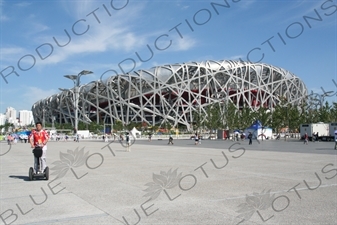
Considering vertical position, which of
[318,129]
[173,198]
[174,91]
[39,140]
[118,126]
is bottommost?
[318,129]

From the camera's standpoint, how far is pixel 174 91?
3588 inches

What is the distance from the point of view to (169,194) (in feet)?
25.6

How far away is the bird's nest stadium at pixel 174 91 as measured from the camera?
9100 cm

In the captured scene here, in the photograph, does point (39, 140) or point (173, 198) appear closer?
point (173, 198)

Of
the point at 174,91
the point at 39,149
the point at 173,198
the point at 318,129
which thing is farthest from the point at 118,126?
the point at 173,198

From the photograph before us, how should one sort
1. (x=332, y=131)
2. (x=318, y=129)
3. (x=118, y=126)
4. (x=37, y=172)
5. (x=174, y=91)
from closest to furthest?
(x=37, y=172)
(x=332, y=131)
(x=318, y=129)
(x=118, y=126)
(x=174, y=91)

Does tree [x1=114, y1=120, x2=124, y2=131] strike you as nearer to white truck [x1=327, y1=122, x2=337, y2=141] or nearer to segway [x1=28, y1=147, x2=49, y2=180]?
white truck [x1=327, y1=122, x2=337, y2=141]

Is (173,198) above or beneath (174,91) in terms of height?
beneath

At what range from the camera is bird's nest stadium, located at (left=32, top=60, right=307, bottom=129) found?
9100 cm

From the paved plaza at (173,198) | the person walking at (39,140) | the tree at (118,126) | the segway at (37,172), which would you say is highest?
the tree at (118,126)

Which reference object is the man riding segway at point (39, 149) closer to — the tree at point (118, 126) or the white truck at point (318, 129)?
the white truck at point (318, 129)

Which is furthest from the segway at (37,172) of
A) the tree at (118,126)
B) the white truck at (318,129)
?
the tree at (118,126)

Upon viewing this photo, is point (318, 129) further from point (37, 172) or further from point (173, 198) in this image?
point (173, 198)

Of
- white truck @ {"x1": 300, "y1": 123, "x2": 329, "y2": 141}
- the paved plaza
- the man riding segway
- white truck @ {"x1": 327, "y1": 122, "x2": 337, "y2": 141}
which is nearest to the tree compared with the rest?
white truck @ {"x1": 300, "y1": 123, "x2": 329, "y2": 141}
